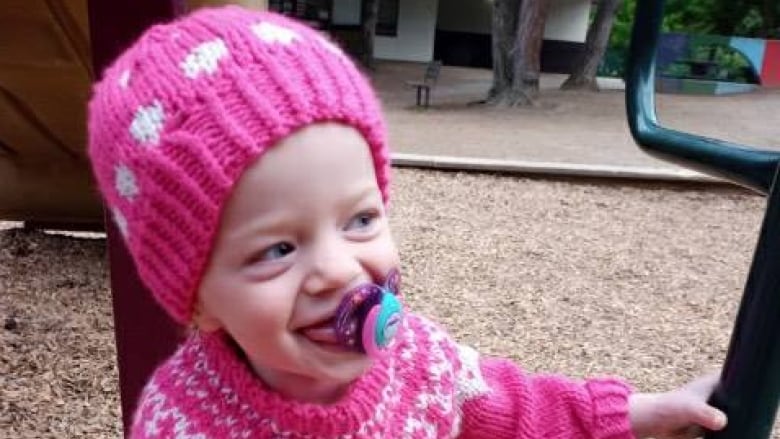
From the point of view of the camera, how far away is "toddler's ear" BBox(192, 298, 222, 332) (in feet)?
2.89

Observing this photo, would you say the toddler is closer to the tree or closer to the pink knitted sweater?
the pink knitted sweater

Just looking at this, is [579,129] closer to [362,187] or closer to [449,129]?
[449,129]

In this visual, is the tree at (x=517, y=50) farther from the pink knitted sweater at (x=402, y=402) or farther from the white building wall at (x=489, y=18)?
the pink knitted sweater at (x=402, y=402)

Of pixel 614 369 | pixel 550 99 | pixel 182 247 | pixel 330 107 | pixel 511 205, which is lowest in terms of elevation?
pixel 550 99

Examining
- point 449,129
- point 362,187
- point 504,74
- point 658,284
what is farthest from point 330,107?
point 504,74

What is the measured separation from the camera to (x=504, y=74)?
12359 millimetres

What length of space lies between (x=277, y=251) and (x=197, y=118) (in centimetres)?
13

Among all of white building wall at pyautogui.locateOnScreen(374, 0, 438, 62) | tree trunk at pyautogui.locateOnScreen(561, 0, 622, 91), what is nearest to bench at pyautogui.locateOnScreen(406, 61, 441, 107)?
tree trunk at pyautogui.locateOnScreen(561, 0, 622, 91)

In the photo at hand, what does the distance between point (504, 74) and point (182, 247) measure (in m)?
11.8

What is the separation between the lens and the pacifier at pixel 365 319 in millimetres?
802

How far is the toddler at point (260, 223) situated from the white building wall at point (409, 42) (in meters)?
17.7

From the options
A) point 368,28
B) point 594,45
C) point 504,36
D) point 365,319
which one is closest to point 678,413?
point 365,319

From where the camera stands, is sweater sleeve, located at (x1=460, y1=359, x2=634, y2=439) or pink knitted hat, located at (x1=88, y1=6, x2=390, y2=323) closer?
pink knitted hat, located at (x1=88, y1=6, x2=390, y2=323)

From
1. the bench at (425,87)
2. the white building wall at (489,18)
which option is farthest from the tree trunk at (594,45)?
the white building wall at (489,18)
